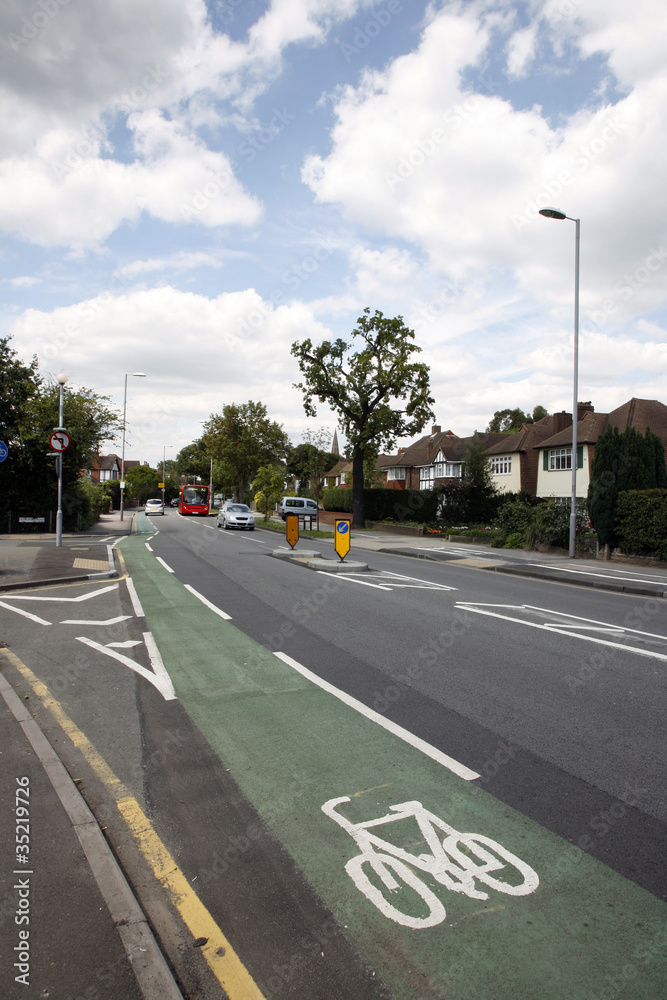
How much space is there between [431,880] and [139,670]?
176 inches

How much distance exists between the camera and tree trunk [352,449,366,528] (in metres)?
37.4

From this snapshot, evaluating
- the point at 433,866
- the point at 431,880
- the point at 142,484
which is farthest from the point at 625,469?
the point at 142,484

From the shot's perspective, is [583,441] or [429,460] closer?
[583,441]

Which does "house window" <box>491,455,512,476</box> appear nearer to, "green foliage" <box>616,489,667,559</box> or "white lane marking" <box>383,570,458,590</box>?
"green foliage" <box>616,489,667,559</box>

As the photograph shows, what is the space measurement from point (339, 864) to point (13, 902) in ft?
5.10

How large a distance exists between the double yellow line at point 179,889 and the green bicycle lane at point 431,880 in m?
0.51

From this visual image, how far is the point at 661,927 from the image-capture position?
2814 mm

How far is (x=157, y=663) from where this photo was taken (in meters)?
7.07

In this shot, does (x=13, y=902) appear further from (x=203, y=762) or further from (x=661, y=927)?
(x=661, y=927)

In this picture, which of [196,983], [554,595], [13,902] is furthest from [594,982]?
[554,595]

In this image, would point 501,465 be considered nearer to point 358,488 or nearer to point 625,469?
point 358,488

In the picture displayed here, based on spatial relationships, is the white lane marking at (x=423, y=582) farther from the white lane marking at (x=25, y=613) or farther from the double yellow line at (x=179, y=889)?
the double yellow line at (x=179, y=889)

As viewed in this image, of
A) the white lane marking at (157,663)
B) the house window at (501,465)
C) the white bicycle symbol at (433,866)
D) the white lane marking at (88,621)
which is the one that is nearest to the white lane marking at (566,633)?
the white bicycle symbol at (433,866)

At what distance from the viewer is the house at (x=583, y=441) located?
4031 centimetres
